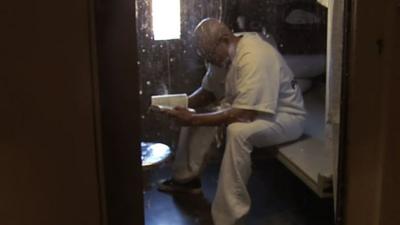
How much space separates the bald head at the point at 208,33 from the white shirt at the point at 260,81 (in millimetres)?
83

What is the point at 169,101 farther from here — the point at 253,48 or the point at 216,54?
the point at 253,48

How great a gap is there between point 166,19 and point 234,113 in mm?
336

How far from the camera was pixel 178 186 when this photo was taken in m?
0.98

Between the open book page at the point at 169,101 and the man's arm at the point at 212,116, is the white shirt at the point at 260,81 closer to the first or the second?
the man's arm at the point at 212,116

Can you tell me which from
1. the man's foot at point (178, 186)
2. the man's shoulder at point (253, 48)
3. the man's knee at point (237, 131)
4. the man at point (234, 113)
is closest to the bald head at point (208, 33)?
the man at point (234, 113)

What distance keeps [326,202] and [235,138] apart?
0.89ft

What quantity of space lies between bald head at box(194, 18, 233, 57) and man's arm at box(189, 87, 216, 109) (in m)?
0.11

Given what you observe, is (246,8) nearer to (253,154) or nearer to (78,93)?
(253,154)

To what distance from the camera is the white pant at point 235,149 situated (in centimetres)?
103

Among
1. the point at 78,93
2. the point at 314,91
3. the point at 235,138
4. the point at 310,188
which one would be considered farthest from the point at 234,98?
the point at 78,93

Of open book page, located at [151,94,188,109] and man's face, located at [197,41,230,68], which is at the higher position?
man's face, located at [197,41,230,68]

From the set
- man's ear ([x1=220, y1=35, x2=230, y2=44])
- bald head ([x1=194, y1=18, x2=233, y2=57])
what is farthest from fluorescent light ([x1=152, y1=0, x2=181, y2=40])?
man's ear ([x1=220, y1=35, x2=230, y2=44])

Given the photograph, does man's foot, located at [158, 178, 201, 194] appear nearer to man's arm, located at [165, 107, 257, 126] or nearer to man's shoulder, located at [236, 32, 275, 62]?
man's arm, located at [165, 107, 257, 126]

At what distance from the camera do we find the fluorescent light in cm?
87
